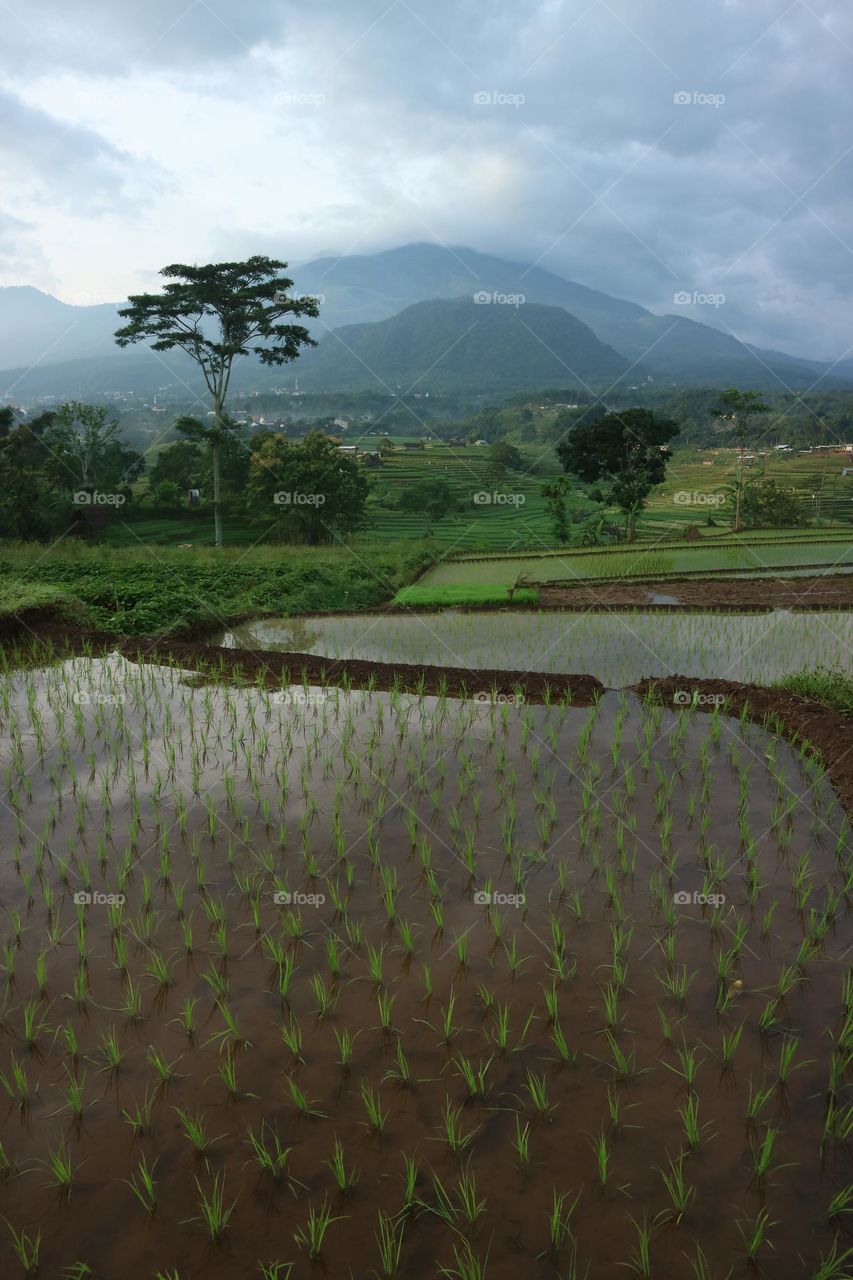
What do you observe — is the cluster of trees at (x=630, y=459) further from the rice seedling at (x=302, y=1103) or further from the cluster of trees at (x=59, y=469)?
the rice seedling at (x=302, y=1103)

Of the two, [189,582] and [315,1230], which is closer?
[315,1230]

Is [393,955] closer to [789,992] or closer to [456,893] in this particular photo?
[456,893]

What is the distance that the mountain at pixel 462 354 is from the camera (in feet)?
273

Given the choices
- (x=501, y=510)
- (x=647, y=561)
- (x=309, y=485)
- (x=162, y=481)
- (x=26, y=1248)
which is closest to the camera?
(x=26, y=1248)

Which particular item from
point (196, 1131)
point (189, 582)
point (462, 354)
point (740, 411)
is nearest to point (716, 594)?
point (189, 582)

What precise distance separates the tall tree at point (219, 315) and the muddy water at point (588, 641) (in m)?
11.9

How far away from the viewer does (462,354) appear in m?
100

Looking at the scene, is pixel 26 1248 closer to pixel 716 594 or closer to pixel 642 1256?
pixel 642 1256

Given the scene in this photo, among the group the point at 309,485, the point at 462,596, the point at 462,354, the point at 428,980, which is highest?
the point at 462,354

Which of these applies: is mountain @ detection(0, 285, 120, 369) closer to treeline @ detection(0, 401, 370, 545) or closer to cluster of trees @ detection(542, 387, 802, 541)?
treeline @ detection(0, 401, 370, 545)

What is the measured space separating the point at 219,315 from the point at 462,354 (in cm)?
8197

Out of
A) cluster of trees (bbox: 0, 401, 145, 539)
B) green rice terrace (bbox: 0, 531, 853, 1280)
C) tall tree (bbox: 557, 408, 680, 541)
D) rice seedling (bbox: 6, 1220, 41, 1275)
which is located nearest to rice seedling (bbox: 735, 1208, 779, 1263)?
green rice terrace (bbox: 0, 531, 853, 1280)

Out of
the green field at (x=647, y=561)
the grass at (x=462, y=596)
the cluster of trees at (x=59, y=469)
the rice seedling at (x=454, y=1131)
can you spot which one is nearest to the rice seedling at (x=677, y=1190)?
the rice seedling at (x=454, y=1131)

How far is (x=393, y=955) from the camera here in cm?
388
